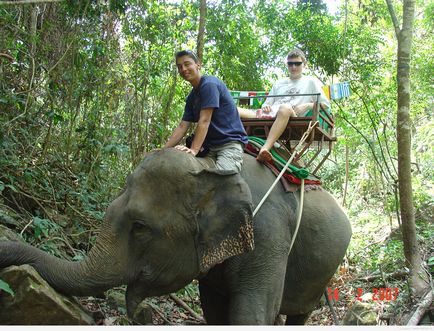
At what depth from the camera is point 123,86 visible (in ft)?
23.1

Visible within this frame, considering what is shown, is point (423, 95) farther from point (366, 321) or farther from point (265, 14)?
point (366, 321)

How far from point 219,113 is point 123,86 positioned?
3700 millimetres

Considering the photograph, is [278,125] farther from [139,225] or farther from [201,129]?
[139,225]

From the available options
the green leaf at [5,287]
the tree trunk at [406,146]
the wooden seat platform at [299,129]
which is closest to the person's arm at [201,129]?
the wooden seat platform at [299,129]

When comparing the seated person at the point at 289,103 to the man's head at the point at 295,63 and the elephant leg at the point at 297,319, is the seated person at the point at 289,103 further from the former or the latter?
the elephant leg at the point at 297,319

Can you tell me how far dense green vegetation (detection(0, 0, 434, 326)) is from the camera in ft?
16.3

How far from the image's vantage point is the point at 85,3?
18.5 feet

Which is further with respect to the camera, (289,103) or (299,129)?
(289,103)

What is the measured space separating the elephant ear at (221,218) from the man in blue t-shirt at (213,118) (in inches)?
9.2

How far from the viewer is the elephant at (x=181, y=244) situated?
2.94 meters

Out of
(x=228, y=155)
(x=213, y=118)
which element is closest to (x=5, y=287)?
(x=228, y=155)

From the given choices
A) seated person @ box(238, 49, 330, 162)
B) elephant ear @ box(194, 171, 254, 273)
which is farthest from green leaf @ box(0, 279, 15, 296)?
seated person @ box(238, 49, 330, 162)

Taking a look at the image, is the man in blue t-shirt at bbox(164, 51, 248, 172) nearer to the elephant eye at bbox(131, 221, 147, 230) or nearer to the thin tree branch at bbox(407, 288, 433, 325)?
the elephant eye at bbox(131, 221, 147, 230)

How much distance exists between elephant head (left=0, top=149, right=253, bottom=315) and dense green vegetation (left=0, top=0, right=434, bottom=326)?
48.2 inches
